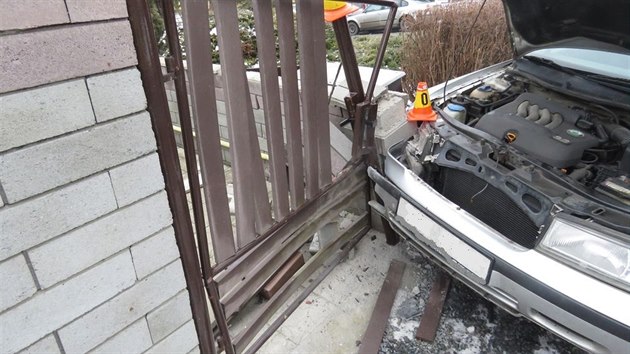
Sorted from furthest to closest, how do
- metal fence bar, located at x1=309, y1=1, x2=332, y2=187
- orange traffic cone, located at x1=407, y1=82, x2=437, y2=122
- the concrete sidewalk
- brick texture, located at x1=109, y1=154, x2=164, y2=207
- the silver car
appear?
orange traffic cone, located at x1=407, y1=82, x2=437, y2=122
the concrete sidewalk
metal fence bar, located at x1=309, y1=1, x2=332, y2=187
the silver car
brick texture, located at x1=109, y1=154, x2=164, y2=207

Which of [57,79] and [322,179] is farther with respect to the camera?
[322,179]

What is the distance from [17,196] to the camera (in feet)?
4.04

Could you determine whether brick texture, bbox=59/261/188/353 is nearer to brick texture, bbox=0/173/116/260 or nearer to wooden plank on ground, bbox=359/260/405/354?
brick texture, bbox=0/173/116/260

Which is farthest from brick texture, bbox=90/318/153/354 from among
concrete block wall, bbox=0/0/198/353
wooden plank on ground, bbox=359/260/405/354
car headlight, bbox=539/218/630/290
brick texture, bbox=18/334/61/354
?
car headlight, bbox=539/218/630/290

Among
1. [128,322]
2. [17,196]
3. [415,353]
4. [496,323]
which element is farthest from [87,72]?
[496,323]

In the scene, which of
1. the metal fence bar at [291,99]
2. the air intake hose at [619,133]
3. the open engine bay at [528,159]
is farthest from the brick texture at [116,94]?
the air intake hose at [619,133]

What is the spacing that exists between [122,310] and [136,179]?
1.76 feet

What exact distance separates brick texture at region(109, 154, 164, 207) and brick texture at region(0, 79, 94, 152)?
8.3 inches

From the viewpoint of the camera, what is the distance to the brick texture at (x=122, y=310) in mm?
1505

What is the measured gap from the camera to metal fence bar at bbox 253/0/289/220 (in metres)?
1.94

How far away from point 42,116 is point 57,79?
12 cm

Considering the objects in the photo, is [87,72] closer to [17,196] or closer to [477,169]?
[17,196]

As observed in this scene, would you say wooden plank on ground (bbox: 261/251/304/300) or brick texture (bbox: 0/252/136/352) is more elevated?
brick texture (bbox: 0/252/136/352)

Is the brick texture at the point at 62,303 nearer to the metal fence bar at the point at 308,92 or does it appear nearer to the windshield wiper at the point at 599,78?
the metal fence bar at the point at 308,92
